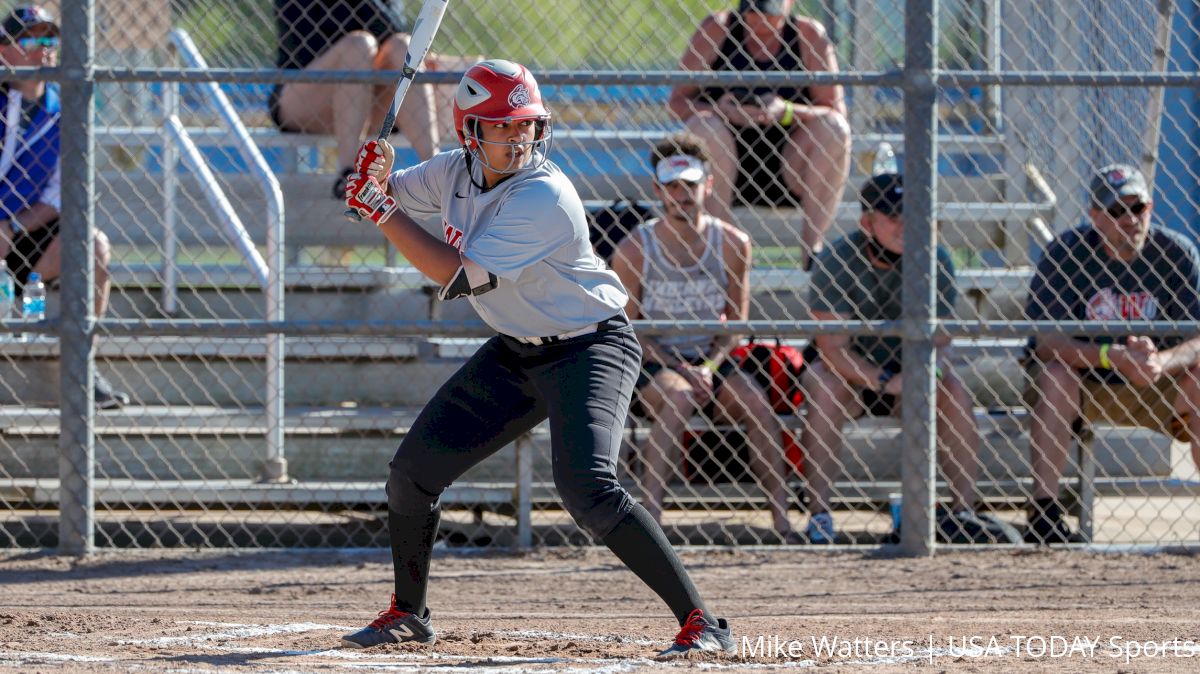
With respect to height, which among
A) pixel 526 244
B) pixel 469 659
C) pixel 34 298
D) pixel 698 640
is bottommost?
pixel 469 659

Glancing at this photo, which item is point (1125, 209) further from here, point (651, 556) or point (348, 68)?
point (348, 68)

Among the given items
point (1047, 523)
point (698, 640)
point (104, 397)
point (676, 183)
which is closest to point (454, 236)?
point (698, 640)

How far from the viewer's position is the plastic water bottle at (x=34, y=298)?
6.35 metres

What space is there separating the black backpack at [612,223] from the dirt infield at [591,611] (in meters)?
1.38

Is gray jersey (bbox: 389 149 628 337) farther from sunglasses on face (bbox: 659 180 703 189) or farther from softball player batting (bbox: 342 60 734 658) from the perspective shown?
sunglasses on face (bbox: 659 180 703 189)

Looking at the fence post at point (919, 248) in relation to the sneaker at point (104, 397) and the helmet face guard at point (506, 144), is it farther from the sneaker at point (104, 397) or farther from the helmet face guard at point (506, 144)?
the sneaker at point (104, 397)

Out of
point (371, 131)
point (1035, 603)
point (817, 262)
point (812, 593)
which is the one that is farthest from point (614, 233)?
point (1035, 603)

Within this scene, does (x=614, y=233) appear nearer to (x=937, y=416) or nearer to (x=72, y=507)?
(x=937, y=416)

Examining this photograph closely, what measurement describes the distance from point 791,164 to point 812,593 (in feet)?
8.11

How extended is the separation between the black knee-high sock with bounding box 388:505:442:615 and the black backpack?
7.84 feet

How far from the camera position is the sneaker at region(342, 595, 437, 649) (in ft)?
14.0

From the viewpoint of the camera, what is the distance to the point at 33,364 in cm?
673

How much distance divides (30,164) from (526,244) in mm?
3624

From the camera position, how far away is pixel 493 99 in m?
3.97
